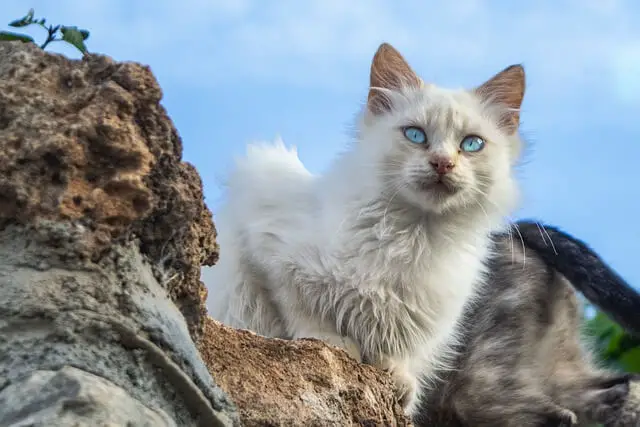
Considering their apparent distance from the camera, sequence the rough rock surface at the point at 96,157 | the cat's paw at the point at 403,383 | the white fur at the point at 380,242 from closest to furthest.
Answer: the rough rock surface at the point at 96,157
the cat's paw at the point at 403,383
the white fur at the point at 380,242

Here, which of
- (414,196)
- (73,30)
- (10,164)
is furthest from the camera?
(414,196)

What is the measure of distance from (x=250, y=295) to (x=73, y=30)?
5.44ft

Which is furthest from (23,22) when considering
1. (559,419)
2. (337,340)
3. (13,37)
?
(559,419)

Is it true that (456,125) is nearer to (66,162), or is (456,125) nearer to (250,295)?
(250,295)

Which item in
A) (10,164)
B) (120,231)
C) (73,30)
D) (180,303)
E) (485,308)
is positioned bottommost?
(485,308)

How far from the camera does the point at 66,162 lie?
2.05 m

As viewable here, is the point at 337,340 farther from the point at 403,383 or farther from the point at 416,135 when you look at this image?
the point at 416,135

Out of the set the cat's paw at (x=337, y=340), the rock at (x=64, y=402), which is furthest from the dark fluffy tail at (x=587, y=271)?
the rock at (x=64, y=402)

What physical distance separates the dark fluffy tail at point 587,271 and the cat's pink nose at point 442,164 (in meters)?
1.68

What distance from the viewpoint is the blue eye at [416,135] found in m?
3.97

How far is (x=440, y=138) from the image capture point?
155 inches

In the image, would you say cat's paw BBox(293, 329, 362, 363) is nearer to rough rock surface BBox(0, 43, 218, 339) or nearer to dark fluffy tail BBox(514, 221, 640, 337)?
rough rock surface BBox(0, 43, 218, 339)

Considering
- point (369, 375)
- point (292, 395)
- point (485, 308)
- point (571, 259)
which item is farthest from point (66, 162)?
point (571, 259)

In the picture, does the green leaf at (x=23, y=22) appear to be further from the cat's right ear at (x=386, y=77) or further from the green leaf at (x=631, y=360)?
the green leaf at (x=631, y=360)
